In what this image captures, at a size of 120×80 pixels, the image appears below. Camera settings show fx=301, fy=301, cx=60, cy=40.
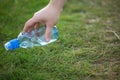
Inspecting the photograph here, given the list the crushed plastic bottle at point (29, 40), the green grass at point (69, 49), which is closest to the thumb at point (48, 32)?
the crushed plastic bottle at point (29, 40)

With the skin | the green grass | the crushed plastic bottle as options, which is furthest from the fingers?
the green grass

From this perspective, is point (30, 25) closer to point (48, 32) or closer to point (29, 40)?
point (48, 32)

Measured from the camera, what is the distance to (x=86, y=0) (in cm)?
529

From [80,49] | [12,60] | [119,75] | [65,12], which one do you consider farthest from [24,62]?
[65,12]

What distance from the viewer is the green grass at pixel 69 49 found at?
264 cm

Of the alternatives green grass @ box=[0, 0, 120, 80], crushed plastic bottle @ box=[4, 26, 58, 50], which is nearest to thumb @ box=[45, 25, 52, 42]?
crushed plastic bottle @ box=[4, 26, 58, 50]

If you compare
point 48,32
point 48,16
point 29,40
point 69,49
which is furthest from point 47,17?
point 69,49

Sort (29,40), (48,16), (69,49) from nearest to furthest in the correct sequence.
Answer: (48,16)
(29,40)
(69,49)

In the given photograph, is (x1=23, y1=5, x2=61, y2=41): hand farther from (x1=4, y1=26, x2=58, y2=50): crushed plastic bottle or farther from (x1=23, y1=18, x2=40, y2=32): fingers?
(x1=4, y1=26, x2=58, y2=50): crushed plastic bottle

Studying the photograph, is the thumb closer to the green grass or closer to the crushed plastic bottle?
the crushed plastic bottle

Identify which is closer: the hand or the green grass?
the hand

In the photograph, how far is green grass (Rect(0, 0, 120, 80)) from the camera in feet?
8.66

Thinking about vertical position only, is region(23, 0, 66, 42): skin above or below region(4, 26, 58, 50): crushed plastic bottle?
above

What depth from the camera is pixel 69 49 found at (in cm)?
319
